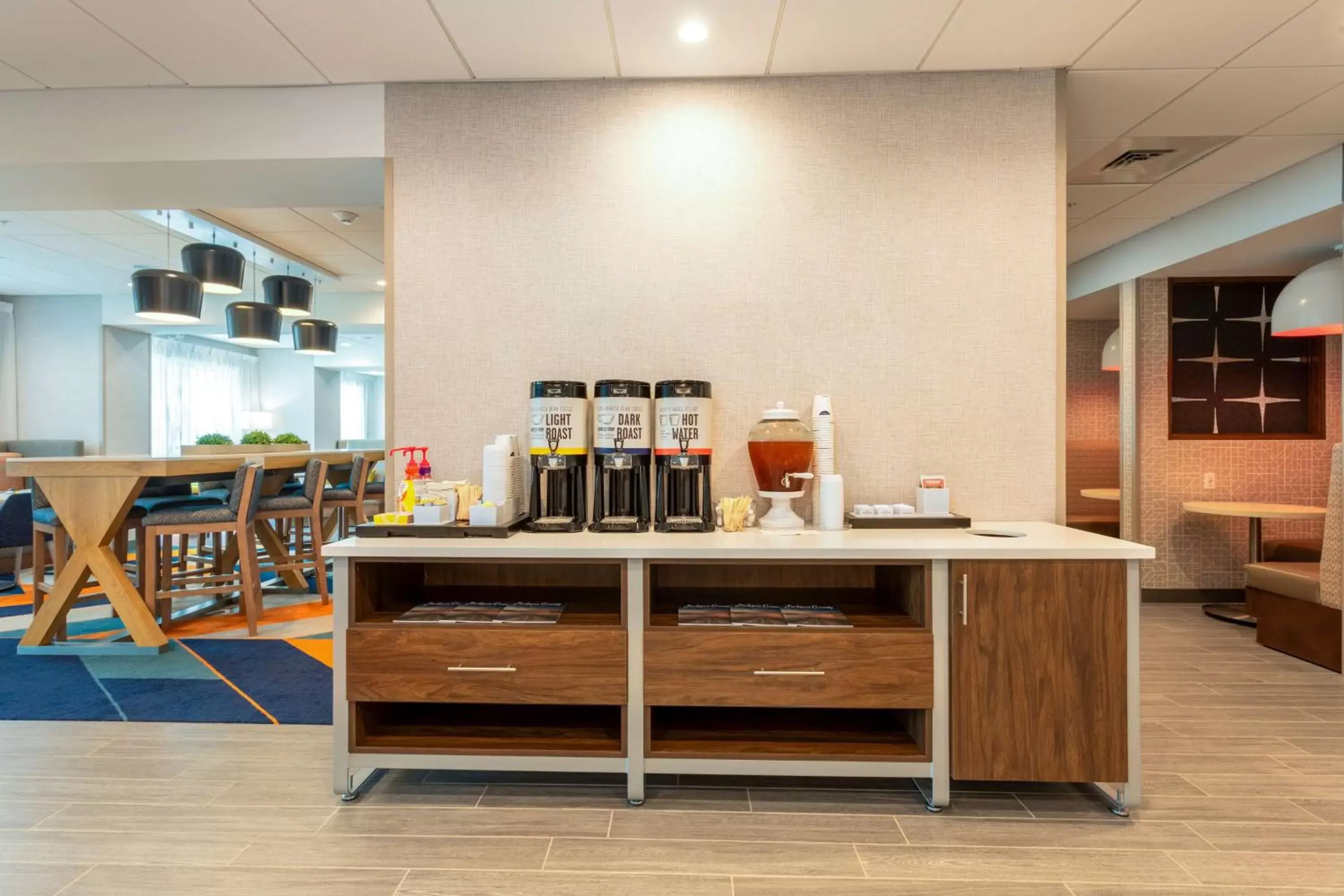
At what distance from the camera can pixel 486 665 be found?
2.30m

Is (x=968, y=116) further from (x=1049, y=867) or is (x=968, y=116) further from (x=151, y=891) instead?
(x=151, y=891)

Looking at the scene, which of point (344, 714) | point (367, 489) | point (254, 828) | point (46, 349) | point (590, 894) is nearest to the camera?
point (590, 894)

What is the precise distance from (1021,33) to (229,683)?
410cm

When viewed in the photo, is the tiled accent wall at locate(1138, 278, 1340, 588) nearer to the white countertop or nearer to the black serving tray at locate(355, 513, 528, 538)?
the white countertop

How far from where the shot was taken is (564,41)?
2646mm

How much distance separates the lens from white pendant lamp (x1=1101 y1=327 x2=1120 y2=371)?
567cm

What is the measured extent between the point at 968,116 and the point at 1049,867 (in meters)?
2.47

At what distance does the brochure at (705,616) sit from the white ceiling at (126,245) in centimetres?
397

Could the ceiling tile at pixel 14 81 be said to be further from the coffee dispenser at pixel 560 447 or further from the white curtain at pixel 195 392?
the white curtain at pixel 195 392

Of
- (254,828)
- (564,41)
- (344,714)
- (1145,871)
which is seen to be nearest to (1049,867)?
(1145,871)

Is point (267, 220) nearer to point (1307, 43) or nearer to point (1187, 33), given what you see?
point (1187, 33)

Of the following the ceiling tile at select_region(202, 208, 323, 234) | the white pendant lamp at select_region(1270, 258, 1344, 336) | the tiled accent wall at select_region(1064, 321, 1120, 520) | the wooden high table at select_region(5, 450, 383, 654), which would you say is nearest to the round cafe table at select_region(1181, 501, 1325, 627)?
the white pendant lamp at select_region(1270, 258, 1344, 336)

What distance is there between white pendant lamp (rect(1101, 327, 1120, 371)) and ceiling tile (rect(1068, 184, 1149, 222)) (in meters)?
1.22

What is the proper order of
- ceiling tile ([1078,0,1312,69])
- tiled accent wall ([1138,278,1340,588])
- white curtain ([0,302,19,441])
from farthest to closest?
white curtain ([0,302,19,441]) → tiled accent wall ([1138,278,1340,588]) → ceiling tile ([1078,0,1312,69])
